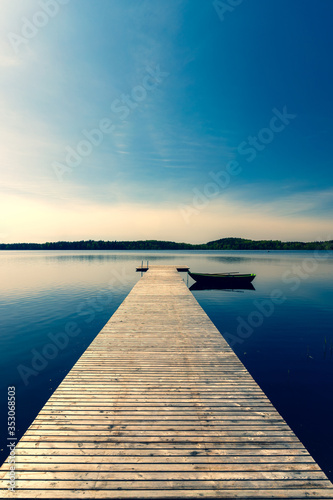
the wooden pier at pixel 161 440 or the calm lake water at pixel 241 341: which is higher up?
the wooden pier at pixel 161 440

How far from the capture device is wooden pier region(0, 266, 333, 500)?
3641 mm

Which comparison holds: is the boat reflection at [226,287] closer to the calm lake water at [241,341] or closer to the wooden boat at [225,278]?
the wooden boat at [225,278]

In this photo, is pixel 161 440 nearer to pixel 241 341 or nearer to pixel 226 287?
pixel 241 341

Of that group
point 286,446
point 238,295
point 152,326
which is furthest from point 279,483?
point 238,295

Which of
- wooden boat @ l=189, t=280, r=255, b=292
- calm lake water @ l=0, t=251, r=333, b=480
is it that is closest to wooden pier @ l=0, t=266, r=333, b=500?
calm lake water @ l=0, t=251, r=333, b=480

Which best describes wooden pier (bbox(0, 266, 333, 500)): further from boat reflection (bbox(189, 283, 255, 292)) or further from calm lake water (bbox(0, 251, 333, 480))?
boat reflection (bbox(189, 283, 255, 292))

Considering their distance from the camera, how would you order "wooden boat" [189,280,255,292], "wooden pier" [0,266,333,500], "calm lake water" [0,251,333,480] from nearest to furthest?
1. "wooden pier" [0,266,333,500]
2. "calm lake water" [0,251,333,480]
3. "wooden boat" [189,280,255,292]

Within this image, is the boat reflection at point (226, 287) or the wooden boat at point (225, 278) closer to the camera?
the wooden boat at point (225, 278)

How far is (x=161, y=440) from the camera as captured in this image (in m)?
4.47

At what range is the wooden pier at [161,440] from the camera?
3.64 metres

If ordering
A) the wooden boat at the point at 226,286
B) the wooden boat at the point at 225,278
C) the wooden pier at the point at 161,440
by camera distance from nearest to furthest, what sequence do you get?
the wooden pier at the point at 161,440 < the wooden boat at the point at 225,278 < the wooden boat at the point at 226,286

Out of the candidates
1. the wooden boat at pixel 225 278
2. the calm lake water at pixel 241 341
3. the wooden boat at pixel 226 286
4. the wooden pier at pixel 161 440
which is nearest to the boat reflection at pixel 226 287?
the wooden boat at pixel 226 286

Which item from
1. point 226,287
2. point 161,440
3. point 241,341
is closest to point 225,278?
point 226,287

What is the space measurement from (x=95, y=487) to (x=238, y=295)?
84.8 feet
